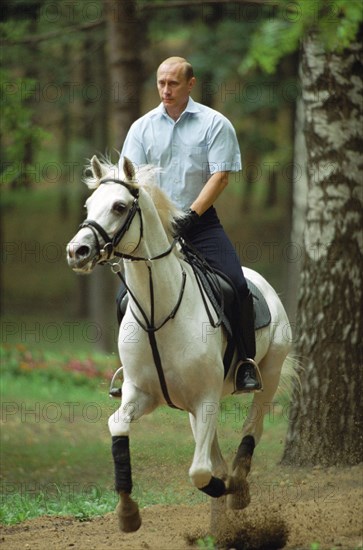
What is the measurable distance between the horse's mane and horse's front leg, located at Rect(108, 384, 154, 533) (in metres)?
1.30

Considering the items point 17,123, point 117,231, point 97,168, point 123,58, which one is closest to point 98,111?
point 123,58

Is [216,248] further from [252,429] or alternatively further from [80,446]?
[80,446]

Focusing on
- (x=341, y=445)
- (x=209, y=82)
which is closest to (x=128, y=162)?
(x=341, y=445)

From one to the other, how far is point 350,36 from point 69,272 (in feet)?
96.4

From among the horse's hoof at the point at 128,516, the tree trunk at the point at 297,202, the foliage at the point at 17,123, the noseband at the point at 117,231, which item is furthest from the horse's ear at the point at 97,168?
the tree trunk at the point at 297,202

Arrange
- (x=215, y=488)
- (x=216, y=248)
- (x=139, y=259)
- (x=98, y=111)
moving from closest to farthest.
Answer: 1. (x=139, y=259)
2. (x=215, y=488)
3. (x=216, y=248)
4. (x=98, y=111)

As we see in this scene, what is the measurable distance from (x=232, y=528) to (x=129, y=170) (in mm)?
3194

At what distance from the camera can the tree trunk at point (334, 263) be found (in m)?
9.82

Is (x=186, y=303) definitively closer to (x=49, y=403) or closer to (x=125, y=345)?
(x=125, y=345)

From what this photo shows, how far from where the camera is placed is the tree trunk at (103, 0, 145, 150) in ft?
43.9

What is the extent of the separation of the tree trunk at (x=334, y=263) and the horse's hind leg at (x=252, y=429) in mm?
1607

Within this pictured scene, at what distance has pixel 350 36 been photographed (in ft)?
30.7

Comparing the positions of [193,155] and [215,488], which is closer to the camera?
[215,488]

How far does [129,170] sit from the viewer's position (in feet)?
20.3
